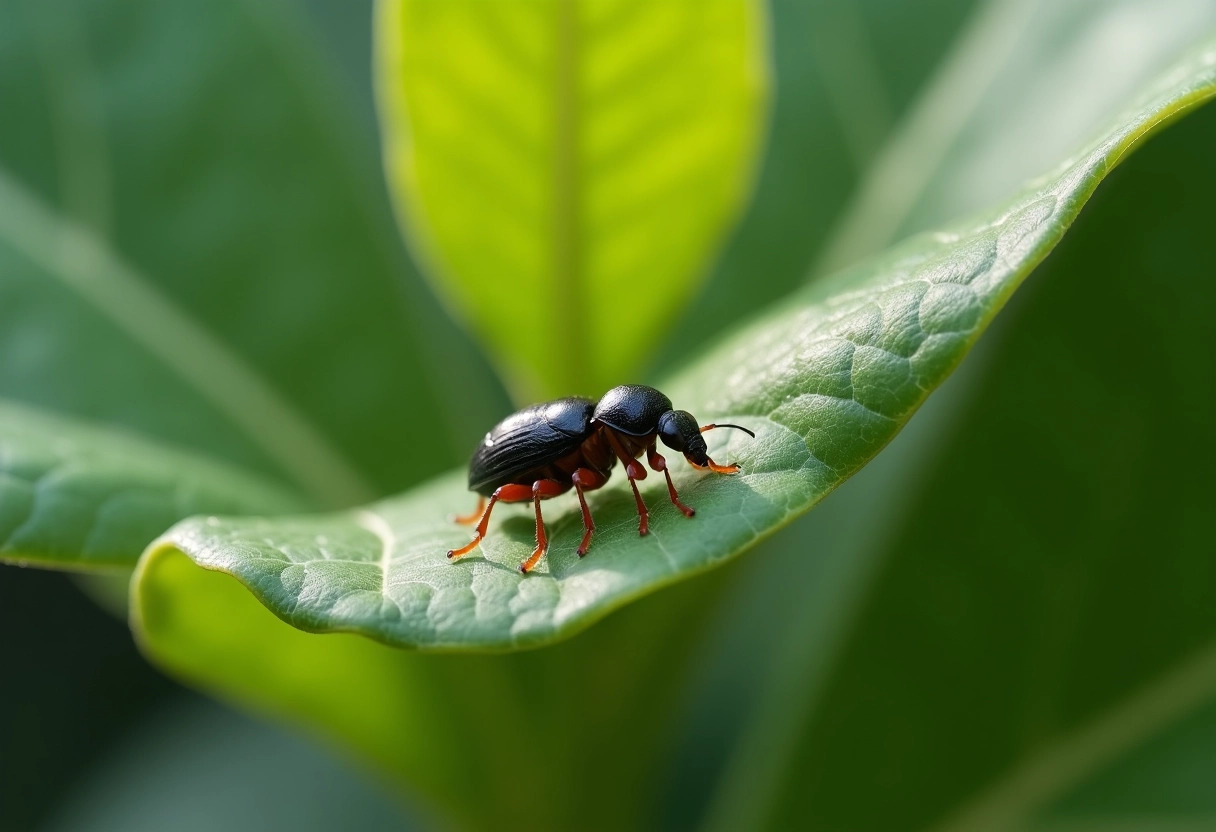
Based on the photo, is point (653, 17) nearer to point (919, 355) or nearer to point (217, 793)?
point (919, 355)

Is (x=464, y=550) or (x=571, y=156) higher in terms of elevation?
(x=571, y=156)

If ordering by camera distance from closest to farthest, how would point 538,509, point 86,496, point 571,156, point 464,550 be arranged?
point 464,550
point 86,496
point 538,509
point 571,156

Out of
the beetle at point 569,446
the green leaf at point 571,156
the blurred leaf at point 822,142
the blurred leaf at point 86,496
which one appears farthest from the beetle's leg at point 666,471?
the blurred leaf at point 822,142

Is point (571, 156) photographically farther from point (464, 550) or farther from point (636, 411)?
point (464, 550)

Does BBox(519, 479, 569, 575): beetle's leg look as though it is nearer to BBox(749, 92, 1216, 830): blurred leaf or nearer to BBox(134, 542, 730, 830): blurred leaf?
BBox(134, 542, 730, 830): blurred leaf

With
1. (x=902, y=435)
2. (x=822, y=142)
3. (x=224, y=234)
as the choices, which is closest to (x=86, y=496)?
(x=224, y=234)

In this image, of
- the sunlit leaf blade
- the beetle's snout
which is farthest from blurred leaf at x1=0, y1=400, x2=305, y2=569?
the beetle's snout
